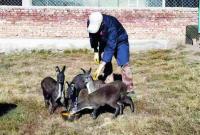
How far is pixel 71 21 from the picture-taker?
17984 mm

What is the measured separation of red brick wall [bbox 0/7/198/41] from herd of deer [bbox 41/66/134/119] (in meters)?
8.41

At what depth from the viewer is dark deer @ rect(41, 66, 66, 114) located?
9188 mm

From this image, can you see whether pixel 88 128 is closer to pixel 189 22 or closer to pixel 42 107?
pixel 42 107

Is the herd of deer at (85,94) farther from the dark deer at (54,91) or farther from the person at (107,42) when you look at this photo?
the person at (107,42)

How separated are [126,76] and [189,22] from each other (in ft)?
28.3

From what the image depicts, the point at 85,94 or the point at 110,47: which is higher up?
the point at 110,47

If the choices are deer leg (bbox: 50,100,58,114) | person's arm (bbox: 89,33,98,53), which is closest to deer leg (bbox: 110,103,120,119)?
deer leg (bbox: 50,100,58,114)

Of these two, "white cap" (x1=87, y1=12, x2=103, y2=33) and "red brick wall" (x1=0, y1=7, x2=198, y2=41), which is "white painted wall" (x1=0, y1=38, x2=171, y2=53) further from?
"white cap" (x1=87, y1=12, x2=103, y2=33)

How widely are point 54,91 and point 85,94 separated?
70cm

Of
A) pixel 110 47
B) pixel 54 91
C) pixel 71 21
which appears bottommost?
pixel 54 91

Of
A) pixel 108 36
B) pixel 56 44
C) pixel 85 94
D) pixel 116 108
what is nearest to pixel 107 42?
pixel 108 36

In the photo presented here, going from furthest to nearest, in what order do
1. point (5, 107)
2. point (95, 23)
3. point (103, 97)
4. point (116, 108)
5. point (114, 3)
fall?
point (114, 3)
point (5, 107)
point (95, 23)
point (116, 108)
point (103, 97)

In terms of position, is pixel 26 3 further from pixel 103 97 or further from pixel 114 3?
pixel 103 97

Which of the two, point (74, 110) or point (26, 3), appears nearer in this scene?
point (74, 110)
